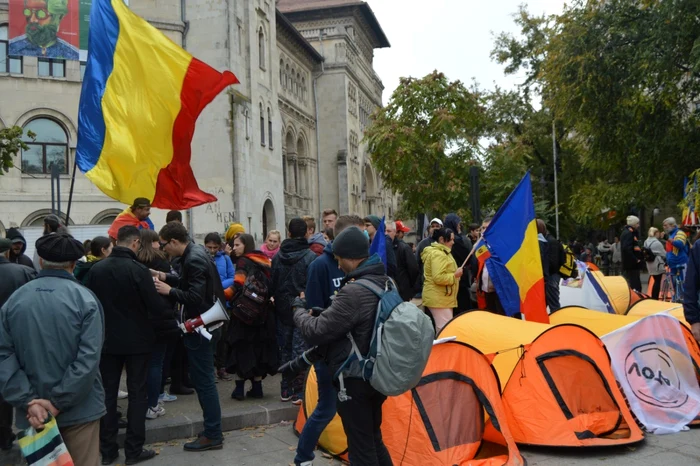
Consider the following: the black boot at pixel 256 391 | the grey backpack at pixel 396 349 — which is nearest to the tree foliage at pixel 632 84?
the black boot at pixel 256 391

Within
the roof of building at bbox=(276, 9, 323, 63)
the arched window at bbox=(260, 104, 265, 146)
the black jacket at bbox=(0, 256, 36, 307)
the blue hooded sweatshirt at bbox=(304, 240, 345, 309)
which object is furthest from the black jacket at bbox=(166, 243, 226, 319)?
the roof of building at bbox=(276, 9, 323, 63)

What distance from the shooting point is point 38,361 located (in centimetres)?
414

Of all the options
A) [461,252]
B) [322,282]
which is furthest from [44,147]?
[322,282]

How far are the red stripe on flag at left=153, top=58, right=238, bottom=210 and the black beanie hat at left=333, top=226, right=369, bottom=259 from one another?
4.53 meters

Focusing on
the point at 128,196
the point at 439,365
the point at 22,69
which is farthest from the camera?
the point at 22,69

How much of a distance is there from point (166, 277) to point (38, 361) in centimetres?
274

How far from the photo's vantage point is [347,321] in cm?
452

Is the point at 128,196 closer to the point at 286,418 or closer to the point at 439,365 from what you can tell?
the point at 286,418

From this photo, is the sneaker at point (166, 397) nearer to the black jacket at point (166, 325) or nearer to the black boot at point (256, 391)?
the black boot at point (256, 391)

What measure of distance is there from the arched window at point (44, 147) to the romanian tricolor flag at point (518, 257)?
911 inches

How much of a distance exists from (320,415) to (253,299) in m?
2.65

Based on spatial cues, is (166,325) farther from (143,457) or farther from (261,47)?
(261,47)

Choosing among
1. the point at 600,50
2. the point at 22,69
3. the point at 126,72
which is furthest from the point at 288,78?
the point at 126,72

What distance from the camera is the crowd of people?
13.7 ft
